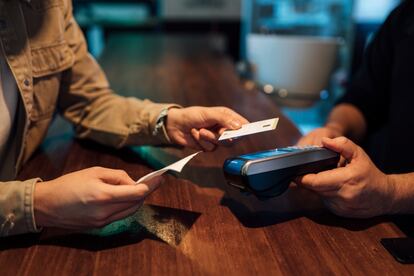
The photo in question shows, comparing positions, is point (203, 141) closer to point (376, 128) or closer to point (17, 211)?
point (17, 211)

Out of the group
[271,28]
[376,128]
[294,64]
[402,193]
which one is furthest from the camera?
[271,28]

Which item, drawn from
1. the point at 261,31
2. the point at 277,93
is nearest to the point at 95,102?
the point at 277,93

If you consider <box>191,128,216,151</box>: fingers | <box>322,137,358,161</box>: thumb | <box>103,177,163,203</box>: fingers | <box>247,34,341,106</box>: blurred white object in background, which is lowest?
<box>247,34,341,106</box>: blurred white object in background

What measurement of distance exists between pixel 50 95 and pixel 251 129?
0.43m

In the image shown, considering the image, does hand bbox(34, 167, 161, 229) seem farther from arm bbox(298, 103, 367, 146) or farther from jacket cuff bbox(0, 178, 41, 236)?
arm bbox(298, 103, 367, 146)

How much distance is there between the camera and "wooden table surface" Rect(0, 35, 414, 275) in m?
0.54

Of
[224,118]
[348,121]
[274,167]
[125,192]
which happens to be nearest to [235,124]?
[224,118]

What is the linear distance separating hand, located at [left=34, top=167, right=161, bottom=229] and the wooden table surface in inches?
1.2

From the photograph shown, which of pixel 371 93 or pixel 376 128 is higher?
pixel 371 93

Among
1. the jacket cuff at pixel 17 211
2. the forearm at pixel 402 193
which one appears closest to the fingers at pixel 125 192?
the jacket cuff at pixel 17 211

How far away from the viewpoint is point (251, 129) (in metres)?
0.70

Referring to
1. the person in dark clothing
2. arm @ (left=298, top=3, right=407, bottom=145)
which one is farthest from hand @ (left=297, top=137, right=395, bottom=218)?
arm @ (left=298, top=3, right=407, bottom=145)

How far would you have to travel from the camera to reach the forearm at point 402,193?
678mm

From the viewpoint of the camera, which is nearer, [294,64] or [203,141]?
[203,141]
